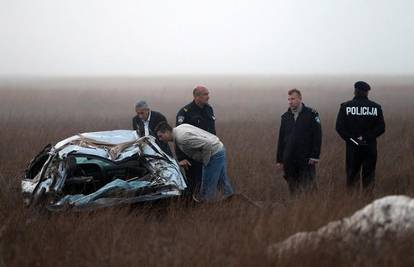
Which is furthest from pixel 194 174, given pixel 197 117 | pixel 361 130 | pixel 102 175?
pixel 361 130

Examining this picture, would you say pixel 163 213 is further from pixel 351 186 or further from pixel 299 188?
pixel 351 186

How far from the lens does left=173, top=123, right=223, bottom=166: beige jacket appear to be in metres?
6.77

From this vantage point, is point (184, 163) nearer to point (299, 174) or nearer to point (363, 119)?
point (299, 174)

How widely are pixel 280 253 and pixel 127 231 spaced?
1.69 metres

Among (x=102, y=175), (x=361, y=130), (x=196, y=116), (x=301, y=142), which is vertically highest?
(x=196, y=116)

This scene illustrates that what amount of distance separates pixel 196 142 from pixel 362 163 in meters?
2.43

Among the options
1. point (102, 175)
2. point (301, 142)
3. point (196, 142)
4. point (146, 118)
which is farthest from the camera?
point (146, 118)

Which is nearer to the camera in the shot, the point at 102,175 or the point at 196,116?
the point at 102,175

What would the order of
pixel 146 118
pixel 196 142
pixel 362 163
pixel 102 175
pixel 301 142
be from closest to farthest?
pixel 102 175, pixel 196 142, pixel 301 142, pixel 362 163, pixel 146 118

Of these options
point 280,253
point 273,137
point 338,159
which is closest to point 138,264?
point 280,253

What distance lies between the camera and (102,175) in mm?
6375

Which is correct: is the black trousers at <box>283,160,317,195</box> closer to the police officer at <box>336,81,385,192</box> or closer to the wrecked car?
the police officer at <box>336,81,385,192</box>

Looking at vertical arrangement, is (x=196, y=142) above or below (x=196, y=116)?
below

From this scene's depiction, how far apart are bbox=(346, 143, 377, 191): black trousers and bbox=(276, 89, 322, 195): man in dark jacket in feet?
2.00
